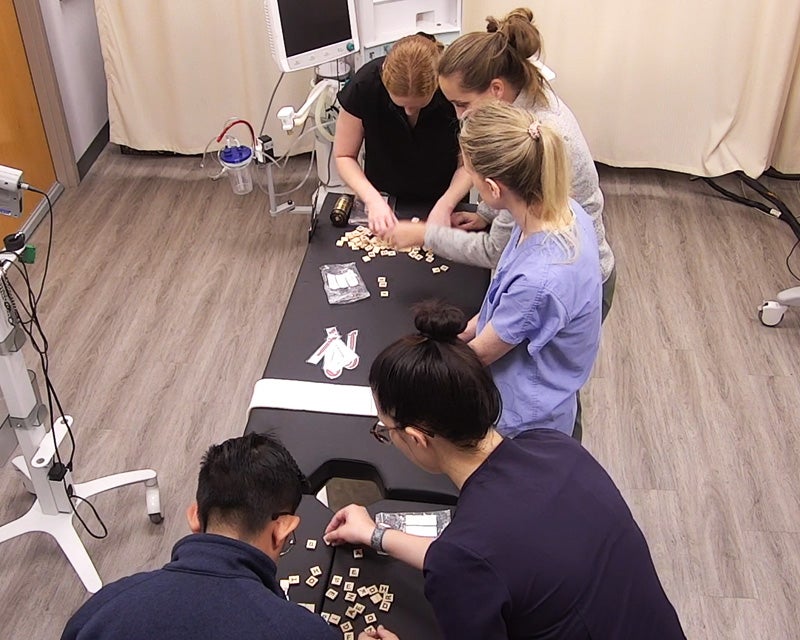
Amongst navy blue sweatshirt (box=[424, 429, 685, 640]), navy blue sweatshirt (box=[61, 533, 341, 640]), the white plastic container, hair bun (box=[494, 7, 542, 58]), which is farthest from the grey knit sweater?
the white plastic container

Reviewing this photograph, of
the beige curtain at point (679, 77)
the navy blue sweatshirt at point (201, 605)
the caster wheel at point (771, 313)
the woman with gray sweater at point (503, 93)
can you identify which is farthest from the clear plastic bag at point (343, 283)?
the beige curtain at point (679, 77)

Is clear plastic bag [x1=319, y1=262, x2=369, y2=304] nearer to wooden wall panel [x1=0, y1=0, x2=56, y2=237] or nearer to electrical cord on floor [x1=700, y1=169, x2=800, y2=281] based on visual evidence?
wooden wall panel [x1=0, y1=0, x2=56, y2=237]

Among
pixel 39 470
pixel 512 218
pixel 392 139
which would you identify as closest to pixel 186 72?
pixel 392 139

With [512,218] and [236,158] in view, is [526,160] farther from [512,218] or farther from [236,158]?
[236,158]

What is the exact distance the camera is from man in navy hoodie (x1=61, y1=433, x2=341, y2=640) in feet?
3.75

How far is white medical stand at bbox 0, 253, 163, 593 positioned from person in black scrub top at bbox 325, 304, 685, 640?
1044 mm

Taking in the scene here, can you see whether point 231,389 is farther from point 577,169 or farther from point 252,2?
point 252,2

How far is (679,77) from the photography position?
12.4ft

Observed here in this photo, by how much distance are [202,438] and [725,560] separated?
1.63 metres

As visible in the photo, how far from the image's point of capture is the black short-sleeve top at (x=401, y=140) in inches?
94.7

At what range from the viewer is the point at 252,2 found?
12.4 feet

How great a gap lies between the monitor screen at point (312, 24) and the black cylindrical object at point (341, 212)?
2.59 feet

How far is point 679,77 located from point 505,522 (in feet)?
9.97

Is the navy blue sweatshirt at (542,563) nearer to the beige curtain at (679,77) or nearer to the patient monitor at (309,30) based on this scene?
the patient monitor at (309,30)
